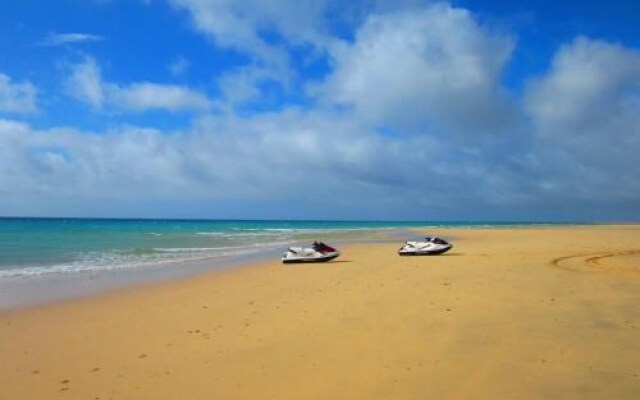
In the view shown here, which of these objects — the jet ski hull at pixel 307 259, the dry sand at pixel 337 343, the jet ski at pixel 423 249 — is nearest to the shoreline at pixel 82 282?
the dry sand at pixel 337 343

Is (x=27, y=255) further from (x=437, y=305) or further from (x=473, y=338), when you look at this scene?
(x=473, y=338)

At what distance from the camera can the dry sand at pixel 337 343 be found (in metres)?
6.18

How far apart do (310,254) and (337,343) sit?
45.4 ft

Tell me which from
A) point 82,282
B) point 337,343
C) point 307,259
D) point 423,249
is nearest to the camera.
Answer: point 337,343

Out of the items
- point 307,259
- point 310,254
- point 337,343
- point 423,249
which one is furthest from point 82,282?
point 423,249

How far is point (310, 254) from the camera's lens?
71.7ft

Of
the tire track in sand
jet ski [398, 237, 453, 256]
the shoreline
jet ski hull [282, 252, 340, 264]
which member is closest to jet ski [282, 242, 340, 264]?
jet ski hull [282, 252, 340, 264]

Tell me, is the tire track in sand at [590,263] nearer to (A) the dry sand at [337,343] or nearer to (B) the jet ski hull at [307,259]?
(A) the dry sand at [337,343]

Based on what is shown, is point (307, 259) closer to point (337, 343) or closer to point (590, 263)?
point (590, 263)

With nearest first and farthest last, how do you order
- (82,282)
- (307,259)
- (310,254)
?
(82,282) < (307,259) < (310,254)

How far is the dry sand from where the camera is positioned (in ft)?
20.3

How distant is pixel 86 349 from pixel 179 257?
714 inches

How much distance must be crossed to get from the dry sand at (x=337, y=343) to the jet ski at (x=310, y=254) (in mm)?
7267

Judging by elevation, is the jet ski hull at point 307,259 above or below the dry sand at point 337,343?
above
